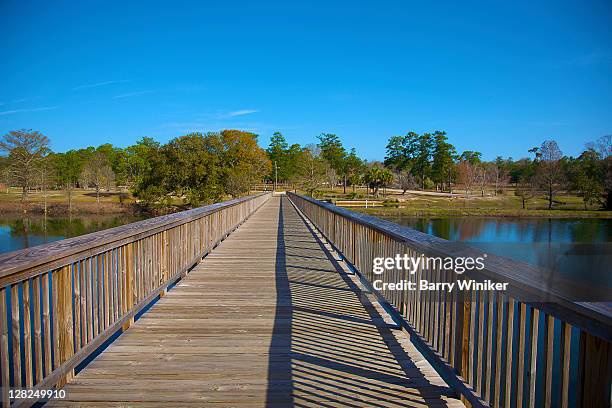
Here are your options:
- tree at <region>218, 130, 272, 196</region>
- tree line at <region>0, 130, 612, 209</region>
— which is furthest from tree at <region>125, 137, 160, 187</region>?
tree at <region>218, 130, 272, 196</region>

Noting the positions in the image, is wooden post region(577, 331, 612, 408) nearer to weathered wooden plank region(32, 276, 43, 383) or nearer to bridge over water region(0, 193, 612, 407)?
bridge over water region(0, 193, 612, 407)

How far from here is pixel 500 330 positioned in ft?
6.48

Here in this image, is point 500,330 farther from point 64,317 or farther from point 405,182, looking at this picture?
point 405,182

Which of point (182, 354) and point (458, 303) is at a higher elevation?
point (458, 303)

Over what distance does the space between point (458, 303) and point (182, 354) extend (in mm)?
2001

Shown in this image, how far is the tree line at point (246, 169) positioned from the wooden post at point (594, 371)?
33376 mm

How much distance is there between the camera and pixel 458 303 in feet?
7.79

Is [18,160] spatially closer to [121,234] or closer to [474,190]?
[121,234]

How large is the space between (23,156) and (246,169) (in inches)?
798

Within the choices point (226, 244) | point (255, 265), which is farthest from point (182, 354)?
point (226, 244)

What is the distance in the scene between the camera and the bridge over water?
1.80 metres

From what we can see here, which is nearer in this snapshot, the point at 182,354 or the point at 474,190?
the point at 182,354

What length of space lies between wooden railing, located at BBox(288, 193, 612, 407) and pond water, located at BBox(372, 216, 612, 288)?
0.11 metres

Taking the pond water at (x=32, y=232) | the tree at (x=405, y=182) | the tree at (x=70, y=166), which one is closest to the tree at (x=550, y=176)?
the tree at (x=405, y=182)
